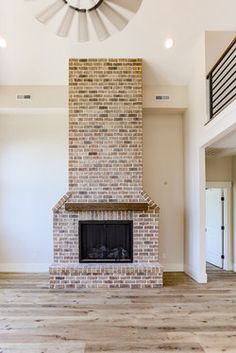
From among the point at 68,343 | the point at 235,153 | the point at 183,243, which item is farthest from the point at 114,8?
the point at 183,243

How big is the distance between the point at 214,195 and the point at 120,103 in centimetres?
334

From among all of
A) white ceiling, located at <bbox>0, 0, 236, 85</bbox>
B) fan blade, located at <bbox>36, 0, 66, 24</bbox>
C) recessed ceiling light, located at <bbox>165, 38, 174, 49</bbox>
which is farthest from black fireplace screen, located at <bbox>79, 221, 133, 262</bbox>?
fan blade, located at <bbox>36, 0, 66, 24</bbox>

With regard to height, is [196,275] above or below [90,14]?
below

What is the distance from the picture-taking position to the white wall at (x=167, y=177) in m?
6.84

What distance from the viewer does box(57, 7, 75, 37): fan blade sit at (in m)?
2.95

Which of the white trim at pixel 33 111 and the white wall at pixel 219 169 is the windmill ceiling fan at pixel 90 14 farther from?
the white wall at pixel 219 169

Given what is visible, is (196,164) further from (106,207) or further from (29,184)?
(29,184)

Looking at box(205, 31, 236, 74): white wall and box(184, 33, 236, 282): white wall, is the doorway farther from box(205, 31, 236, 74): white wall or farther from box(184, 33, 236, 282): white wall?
box(205, 31, 236, 74): white wall

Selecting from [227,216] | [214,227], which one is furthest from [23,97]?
[214,227]

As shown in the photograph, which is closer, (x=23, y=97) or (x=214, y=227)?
(x=23, y=97)

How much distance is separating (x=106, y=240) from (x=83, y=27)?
402 cm

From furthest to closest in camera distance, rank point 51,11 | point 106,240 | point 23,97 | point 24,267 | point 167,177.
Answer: point 167,177 → point 24,267 → point 23,97 → point 106,240 → point 51,11

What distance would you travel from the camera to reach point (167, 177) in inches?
273

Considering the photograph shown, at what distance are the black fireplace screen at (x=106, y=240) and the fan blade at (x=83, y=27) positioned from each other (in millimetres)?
3564
